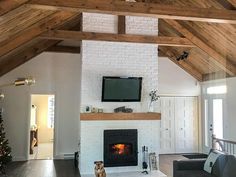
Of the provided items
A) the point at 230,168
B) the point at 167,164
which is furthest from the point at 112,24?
the point at 230,168

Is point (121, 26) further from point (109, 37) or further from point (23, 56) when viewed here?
point (23, 56)

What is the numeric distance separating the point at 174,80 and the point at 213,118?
6.42ft

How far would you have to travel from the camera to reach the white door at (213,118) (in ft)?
29.6

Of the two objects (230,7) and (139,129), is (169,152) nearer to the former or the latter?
(139,129)

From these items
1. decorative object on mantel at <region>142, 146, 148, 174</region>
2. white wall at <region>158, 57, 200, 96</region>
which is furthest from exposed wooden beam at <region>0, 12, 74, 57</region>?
white wall at <region>158, 57, 200, 96</region>

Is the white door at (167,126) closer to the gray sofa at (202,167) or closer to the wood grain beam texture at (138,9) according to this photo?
the gray sofa at (202,167)

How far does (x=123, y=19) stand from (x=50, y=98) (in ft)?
22.6

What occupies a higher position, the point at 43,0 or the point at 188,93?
the point at 43,0

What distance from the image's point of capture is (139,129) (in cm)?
711

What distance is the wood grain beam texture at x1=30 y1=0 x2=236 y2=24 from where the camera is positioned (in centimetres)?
420

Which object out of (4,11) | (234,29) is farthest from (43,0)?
(234,29)

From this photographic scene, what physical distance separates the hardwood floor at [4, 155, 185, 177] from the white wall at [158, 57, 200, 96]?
8.65 ft

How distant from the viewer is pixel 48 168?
7.32 meters

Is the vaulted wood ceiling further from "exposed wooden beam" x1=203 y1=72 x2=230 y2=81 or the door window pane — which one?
the door window pane
